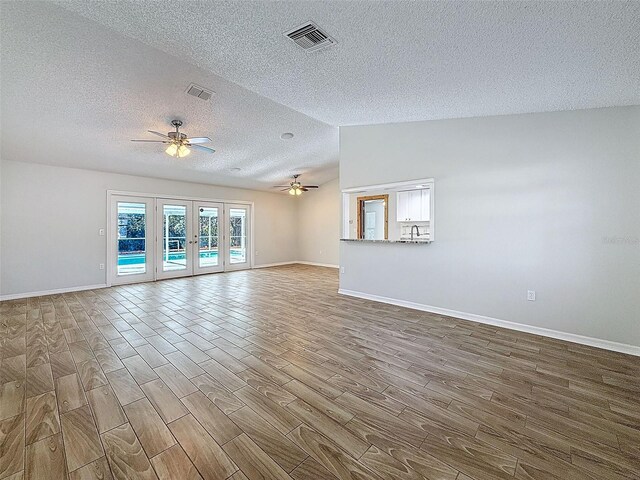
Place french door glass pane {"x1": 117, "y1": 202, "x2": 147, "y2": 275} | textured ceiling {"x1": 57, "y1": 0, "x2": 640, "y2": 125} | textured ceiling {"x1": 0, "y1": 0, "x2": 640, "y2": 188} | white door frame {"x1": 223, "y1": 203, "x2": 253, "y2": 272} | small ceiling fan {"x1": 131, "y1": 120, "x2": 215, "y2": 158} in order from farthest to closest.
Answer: white door frame {"x1": 223, "y1": 203, "x2": 253, "y2": 272} → french door glass pane {"x1": 117, "y1": 202, "x2": 147, "y2": 275} → small ceiling fan {"x1": 131, "y1": 120, "x2": 215, "y2": 158} → textured ceiling {"x1": 0, "y1": 0, "x2": 640, "y2": 188} → textured ceiling {"x1": 57, "y1": 0, "x2": 640, "y2": 125}

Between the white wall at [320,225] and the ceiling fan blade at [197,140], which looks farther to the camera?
the white wall at [320,225]

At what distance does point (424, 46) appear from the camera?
7.56 feet

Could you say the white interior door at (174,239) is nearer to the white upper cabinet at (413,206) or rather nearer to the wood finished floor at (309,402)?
the wood finished floor at (309,402)

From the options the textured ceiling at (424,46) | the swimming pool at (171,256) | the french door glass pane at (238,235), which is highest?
the textured ceiling at (424,46)

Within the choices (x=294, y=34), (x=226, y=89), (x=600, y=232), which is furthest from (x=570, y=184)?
(x=226, y=89)

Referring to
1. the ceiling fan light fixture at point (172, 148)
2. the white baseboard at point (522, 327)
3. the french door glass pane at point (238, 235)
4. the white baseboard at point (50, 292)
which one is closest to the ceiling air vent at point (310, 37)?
the ceiling fan light fixture at point (172, 148)

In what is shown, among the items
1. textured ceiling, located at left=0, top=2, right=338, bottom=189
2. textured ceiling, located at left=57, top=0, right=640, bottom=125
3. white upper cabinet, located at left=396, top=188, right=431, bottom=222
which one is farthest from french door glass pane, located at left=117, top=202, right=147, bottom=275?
white upper cabinet, located at left=396, top=188, right=431, bottom=222

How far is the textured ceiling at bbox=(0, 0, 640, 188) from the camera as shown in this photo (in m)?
1.98

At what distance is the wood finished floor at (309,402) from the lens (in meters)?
1.50

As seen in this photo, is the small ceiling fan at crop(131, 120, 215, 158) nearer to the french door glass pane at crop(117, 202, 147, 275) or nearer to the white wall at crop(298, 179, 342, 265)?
the french door glass pane at crop(117, 202, 147, 275)

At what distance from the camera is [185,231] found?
7492mm

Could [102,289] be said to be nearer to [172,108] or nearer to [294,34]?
[172,108]

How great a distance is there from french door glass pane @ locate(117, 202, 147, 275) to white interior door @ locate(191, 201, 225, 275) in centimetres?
125

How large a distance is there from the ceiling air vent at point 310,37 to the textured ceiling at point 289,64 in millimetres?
73
